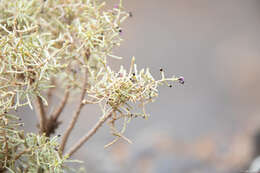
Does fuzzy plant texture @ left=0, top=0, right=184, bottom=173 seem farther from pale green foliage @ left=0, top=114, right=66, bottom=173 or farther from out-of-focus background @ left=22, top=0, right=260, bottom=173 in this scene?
out-of-focus background @ left=22, top=0, right=260, bottom=173

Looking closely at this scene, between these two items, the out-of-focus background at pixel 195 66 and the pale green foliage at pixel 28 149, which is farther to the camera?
the out-of-focus background at pixel 195 66

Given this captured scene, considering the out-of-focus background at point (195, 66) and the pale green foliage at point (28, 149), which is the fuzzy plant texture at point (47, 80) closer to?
the pale green foliage at point (28, 149)

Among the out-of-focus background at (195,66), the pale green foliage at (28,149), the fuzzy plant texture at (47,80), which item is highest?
the out-of-focus background at (195,66)

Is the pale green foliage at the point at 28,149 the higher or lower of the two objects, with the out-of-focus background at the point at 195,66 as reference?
lower

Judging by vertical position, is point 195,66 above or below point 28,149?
above

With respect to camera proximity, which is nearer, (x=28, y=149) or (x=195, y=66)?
(x=28, y=149)

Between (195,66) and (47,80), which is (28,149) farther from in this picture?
(195,66)

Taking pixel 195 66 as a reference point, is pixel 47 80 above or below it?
below

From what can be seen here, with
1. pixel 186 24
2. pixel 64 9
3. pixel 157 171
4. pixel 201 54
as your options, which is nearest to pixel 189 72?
pixel 201 54

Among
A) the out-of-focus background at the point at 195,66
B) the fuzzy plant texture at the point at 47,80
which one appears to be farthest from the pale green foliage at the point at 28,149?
the out-of-focus background at the point at 195,66

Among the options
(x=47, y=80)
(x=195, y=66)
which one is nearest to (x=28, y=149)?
(x=47, y=80)

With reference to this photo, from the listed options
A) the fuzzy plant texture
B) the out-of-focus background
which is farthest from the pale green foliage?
the out-of-focus background
